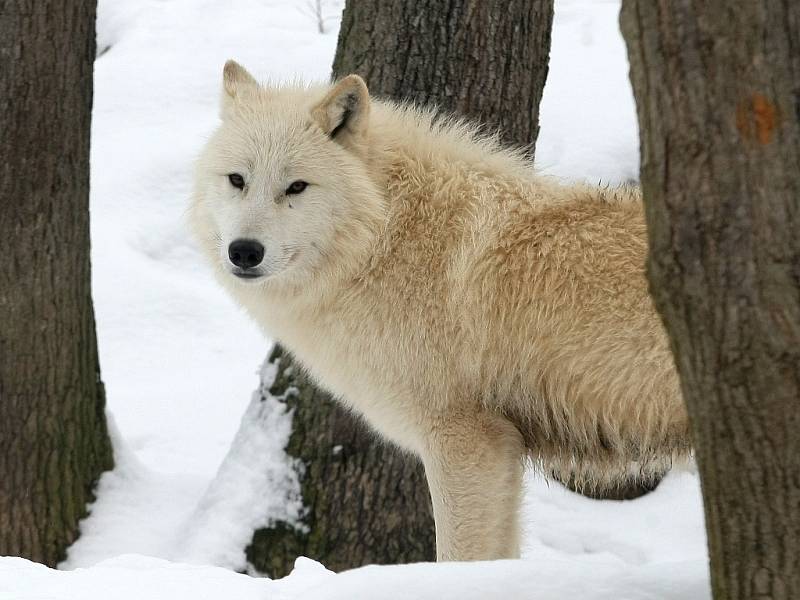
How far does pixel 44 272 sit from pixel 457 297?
2572 millimetres

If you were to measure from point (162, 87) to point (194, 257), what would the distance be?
10.1 feet

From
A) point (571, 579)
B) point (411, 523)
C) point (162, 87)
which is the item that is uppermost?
point (162, 87)

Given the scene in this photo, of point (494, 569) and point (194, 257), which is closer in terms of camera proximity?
point (494, 569)

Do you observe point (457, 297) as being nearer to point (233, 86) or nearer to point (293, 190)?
point (293, 190)

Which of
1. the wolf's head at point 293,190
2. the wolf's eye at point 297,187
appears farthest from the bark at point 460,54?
the wolf's eye at point 297,187

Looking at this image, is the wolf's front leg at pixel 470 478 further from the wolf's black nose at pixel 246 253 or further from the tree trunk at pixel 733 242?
the tree trunk at pixel 733 242

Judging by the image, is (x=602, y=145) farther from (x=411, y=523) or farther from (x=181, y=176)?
(x=411, y=523)

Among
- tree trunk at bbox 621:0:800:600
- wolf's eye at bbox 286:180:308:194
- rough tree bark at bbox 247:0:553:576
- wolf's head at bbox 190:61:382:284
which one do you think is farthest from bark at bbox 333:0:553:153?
tree trunk at bbox 621:0:800:600

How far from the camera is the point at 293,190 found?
13.5 feet

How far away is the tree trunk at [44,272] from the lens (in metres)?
5.31

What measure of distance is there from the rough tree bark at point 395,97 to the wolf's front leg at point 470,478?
1.32 m

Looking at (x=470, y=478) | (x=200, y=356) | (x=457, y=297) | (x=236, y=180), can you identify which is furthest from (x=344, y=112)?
(x=200, y=356)

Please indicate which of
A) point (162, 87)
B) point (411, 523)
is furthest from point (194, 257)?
point (411, 523)

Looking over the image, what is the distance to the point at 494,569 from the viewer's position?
2594 millimetres
